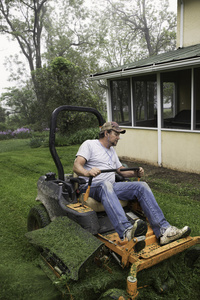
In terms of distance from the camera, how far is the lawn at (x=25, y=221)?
97.6 inches

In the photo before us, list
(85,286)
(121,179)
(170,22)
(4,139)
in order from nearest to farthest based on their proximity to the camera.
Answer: (85,286) → (121,179) → (4,139) → (170,22)

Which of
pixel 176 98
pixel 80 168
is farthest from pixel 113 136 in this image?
pixel 176 98

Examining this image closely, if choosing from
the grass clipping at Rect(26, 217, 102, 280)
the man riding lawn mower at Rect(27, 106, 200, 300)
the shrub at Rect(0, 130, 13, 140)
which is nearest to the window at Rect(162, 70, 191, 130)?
the man riding lawn mower at Rect(27, 106, 200, 300)

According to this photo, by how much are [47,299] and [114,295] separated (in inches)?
23.9

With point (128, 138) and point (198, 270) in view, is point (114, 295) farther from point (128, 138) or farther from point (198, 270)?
point (128, 138)

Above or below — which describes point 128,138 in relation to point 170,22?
below

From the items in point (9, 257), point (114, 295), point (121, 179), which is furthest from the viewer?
point (121, 179)

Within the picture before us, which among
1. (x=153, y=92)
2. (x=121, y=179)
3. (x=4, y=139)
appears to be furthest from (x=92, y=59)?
(x=121, y=179)

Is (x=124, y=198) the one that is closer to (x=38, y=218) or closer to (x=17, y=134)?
(x=38, y=218)

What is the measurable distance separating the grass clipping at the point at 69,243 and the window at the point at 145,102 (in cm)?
627

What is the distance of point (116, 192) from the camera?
3.12 metres

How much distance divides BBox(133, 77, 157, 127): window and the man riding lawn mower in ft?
17.2

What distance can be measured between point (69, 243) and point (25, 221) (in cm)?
202

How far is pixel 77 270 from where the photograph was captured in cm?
216
